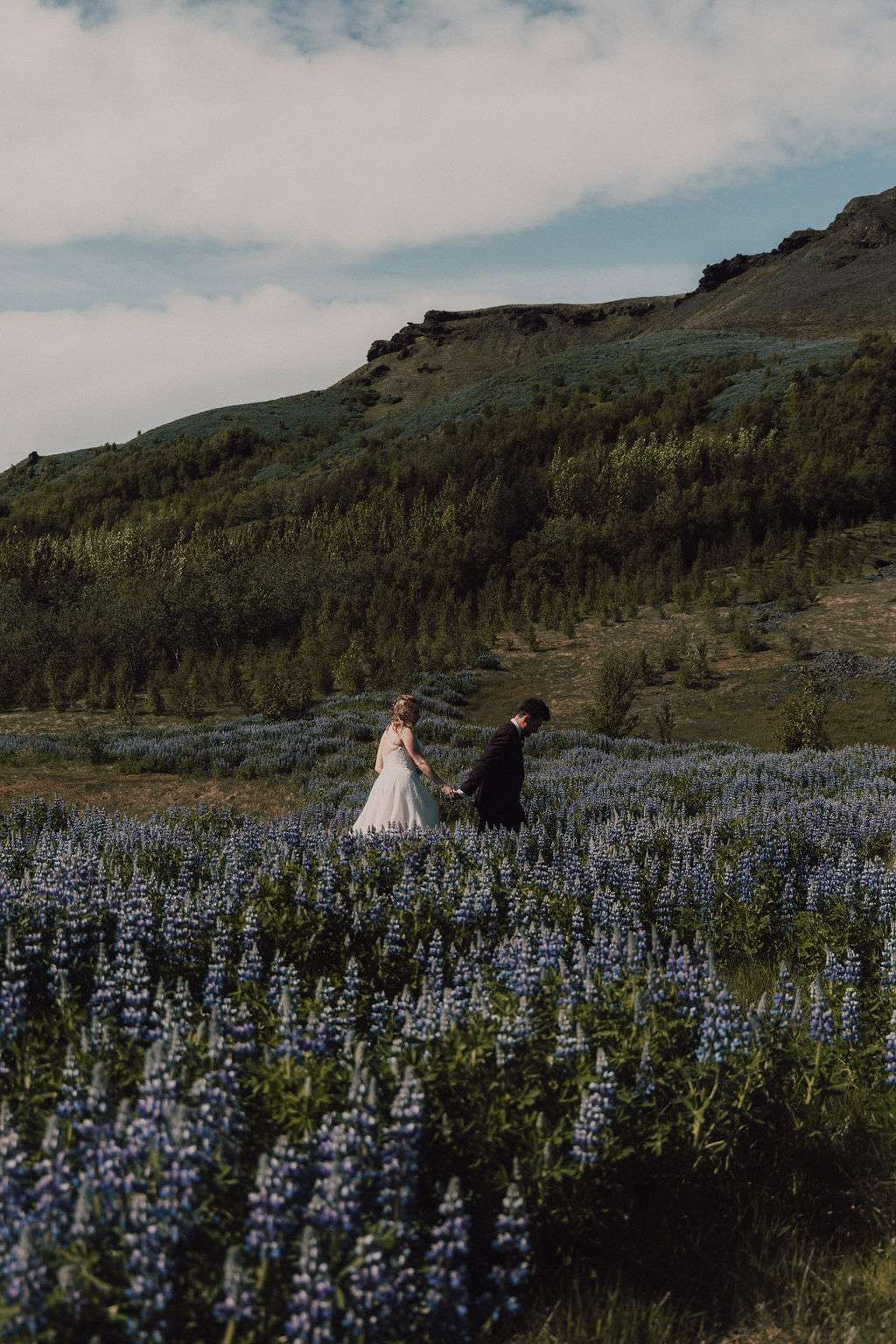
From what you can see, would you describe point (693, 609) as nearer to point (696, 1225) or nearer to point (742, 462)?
point (742, 462)

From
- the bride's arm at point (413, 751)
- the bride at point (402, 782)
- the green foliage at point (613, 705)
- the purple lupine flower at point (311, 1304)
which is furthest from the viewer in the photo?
the green foliage at point (613, 705)

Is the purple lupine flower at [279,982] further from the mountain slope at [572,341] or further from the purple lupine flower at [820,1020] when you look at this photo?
the mountain slope at [572,341]

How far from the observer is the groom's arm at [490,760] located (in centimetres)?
852

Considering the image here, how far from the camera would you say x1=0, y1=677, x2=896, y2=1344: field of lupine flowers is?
92.6 inches

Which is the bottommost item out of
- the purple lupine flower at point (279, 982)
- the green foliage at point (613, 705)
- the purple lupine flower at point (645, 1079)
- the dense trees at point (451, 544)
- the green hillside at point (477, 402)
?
the green foliage at point (613, 705)

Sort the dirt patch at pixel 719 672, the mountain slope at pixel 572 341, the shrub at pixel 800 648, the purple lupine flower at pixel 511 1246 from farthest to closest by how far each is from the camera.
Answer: the mountain slope at pixel 572 341, the shrub at pixel 800 648, the dirt patch at pixel 719 672, the purple lupine flower at pixel 511 1246

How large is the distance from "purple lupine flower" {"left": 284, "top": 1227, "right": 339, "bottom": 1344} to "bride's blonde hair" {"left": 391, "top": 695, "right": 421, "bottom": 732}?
687 cm

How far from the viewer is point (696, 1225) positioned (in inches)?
132

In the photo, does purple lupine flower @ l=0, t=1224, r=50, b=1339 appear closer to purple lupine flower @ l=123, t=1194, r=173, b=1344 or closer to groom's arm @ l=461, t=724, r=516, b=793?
purple lupine flower @ l=123, t=1194, r=173, b=1344

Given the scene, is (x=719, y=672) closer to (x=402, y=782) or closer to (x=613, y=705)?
(x=613, y=705)

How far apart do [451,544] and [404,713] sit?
895 inches

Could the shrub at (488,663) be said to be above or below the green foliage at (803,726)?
above

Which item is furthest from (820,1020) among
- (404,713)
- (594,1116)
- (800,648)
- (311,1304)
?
(800,648)

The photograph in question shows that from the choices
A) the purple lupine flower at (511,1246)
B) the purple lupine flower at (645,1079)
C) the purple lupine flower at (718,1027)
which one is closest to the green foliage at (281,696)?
the purple lupine flower at (718,1027)
